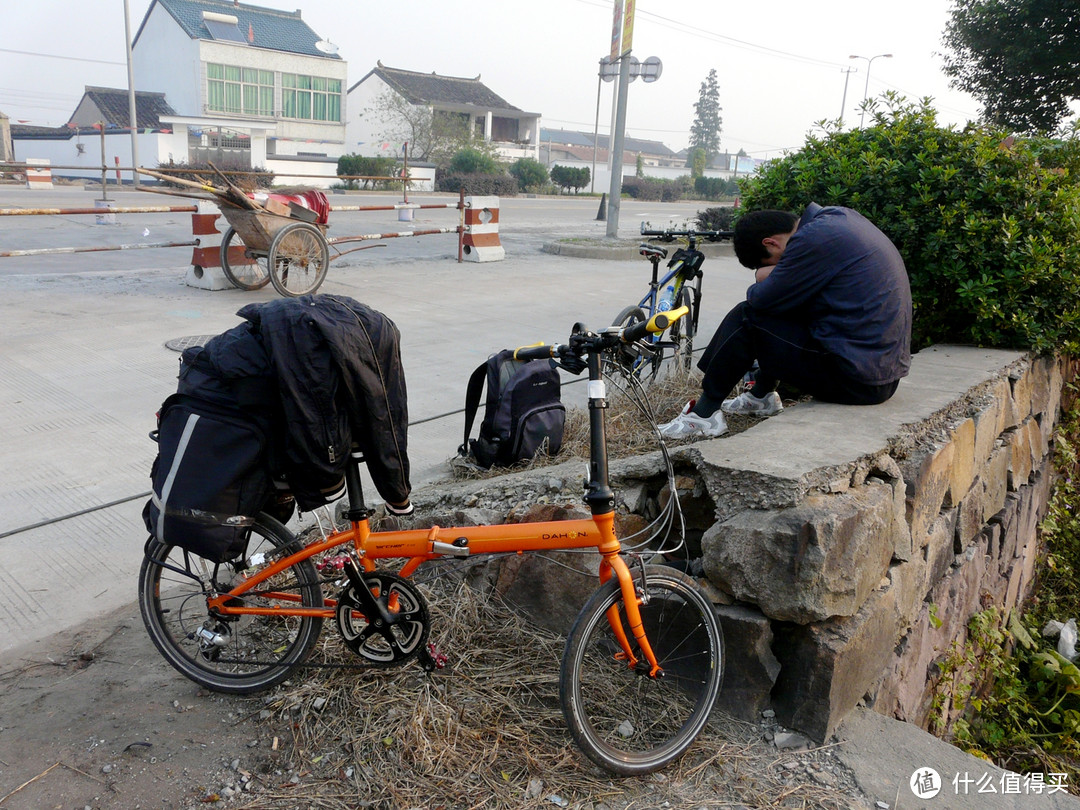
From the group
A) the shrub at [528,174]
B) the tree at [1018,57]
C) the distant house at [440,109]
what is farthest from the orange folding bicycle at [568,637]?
the distant house at [440,109]

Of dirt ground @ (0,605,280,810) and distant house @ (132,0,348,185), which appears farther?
distant house @ (132,0,348,185)

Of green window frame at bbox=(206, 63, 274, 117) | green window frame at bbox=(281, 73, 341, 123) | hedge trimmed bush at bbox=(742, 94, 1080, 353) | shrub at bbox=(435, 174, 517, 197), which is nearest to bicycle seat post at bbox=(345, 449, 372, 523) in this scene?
hedge trimmed bush at bbox=(742, 94, 1080, 353)

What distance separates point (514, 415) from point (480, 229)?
8880 millimetres

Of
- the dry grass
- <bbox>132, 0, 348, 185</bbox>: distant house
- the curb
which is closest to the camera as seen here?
the dry grass

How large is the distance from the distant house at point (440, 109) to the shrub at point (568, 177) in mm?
7795

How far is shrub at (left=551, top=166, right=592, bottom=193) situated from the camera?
47500 millimetres

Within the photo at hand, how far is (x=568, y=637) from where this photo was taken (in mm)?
2416

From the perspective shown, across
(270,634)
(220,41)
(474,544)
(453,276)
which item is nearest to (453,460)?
(270,634)

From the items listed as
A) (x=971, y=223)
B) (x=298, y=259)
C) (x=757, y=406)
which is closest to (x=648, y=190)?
(x=298, y=259)

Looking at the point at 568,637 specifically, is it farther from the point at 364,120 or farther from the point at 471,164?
the point at 364,120

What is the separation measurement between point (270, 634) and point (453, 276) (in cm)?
841

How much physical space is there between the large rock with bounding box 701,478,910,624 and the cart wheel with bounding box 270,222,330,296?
6.54 metres

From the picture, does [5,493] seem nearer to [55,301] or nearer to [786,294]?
[786,294]

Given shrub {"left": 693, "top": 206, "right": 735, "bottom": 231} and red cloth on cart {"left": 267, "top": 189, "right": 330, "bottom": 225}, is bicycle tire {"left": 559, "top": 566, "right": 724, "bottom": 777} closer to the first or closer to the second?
red cloth on cart {"left": 267, "top": 189, "right": 330, "bottom": 225}
